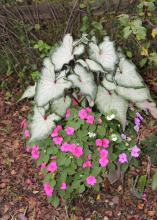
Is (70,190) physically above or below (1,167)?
above

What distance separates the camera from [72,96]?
2600 millimetres

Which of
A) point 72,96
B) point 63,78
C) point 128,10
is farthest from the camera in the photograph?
point 128,10

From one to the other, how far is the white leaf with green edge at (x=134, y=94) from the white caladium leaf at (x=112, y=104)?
0.12 ft

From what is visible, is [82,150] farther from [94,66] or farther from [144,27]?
[144,27]

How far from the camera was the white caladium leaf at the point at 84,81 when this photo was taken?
2.34m

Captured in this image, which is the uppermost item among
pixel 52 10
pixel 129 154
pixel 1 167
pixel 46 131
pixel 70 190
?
pixel 52 10

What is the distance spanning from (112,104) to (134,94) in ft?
0.43

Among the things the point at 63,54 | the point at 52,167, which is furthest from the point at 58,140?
the point at 63,54

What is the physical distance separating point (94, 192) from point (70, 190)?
0.26 meters

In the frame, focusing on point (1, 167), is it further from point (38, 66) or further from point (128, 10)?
point (128, 10)

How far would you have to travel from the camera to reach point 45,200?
→ 292 centimetres

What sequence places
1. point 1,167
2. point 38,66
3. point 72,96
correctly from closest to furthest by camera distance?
point 72,96 → point 1,167 → point 38,66

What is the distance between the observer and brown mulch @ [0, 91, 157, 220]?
278 centimetres

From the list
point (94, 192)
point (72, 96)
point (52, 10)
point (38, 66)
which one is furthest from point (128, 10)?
point (94, 192)
